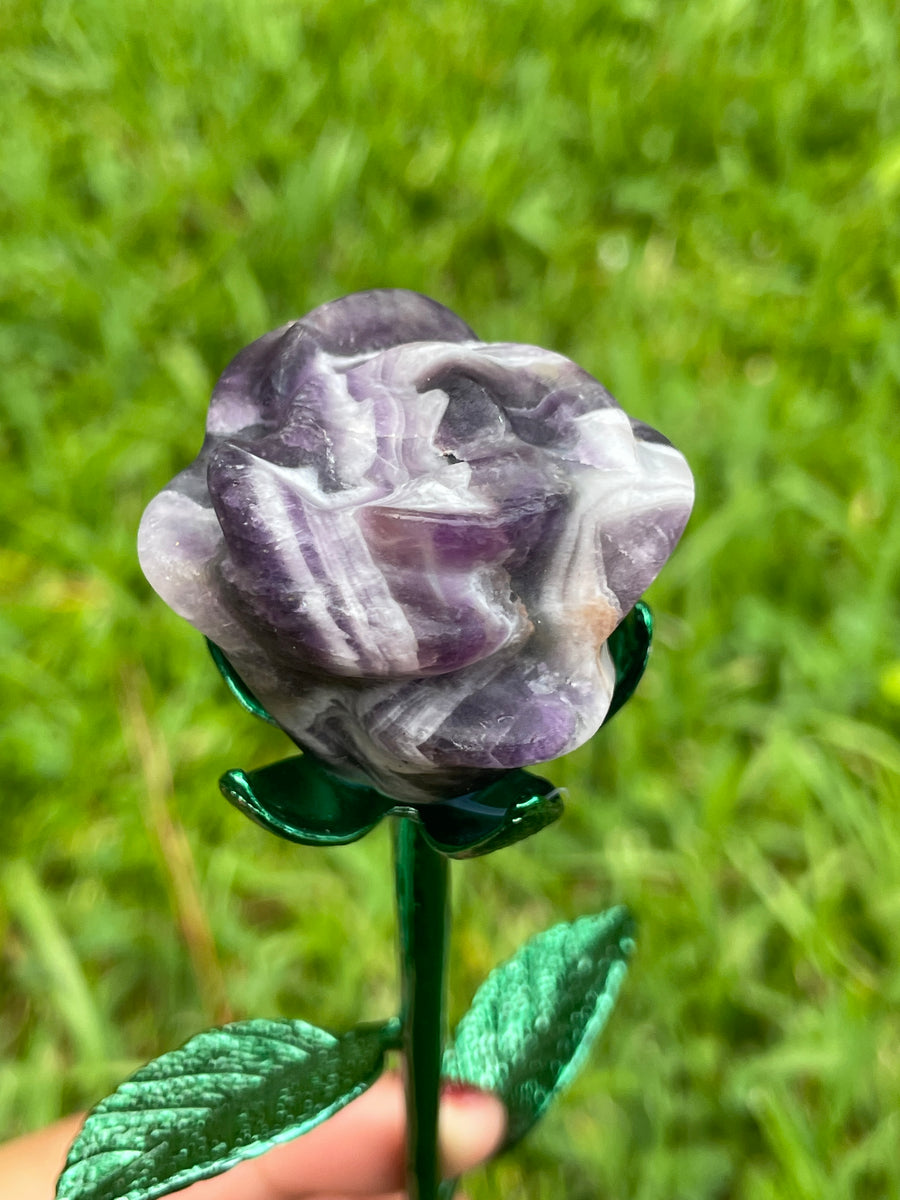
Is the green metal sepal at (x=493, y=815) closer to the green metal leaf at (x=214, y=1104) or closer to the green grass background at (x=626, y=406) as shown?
the green metal leaf at (x=214, y=1104)

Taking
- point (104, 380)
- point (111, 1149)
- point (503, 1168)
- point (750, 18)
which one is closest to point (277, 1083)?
point (111, 1149)

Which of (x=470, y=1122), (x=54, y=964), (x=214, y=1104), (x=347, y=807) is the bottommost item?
(x=54, y=964)

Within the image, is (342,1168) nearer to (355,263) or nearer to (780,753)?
(780,753)

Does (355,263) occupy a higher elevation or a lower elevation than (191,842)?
higher

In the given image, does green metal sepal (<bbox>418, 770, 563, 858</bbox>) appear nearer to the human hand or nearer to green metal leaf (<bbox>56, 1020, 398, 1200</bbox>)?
green metal leaf (<bbox>56, 1020, 398, 1200</bbox>)

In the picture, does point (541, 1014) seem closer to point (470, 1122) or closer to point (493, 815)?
point (470, 1122)

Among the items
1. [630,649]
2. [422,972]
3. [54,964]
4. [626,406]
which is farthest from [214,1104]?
[626,406]

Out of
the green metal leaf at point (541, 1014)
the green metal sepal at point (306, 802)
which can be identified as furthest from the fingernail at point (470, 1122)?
the green metal sepal at point (306, 802)
